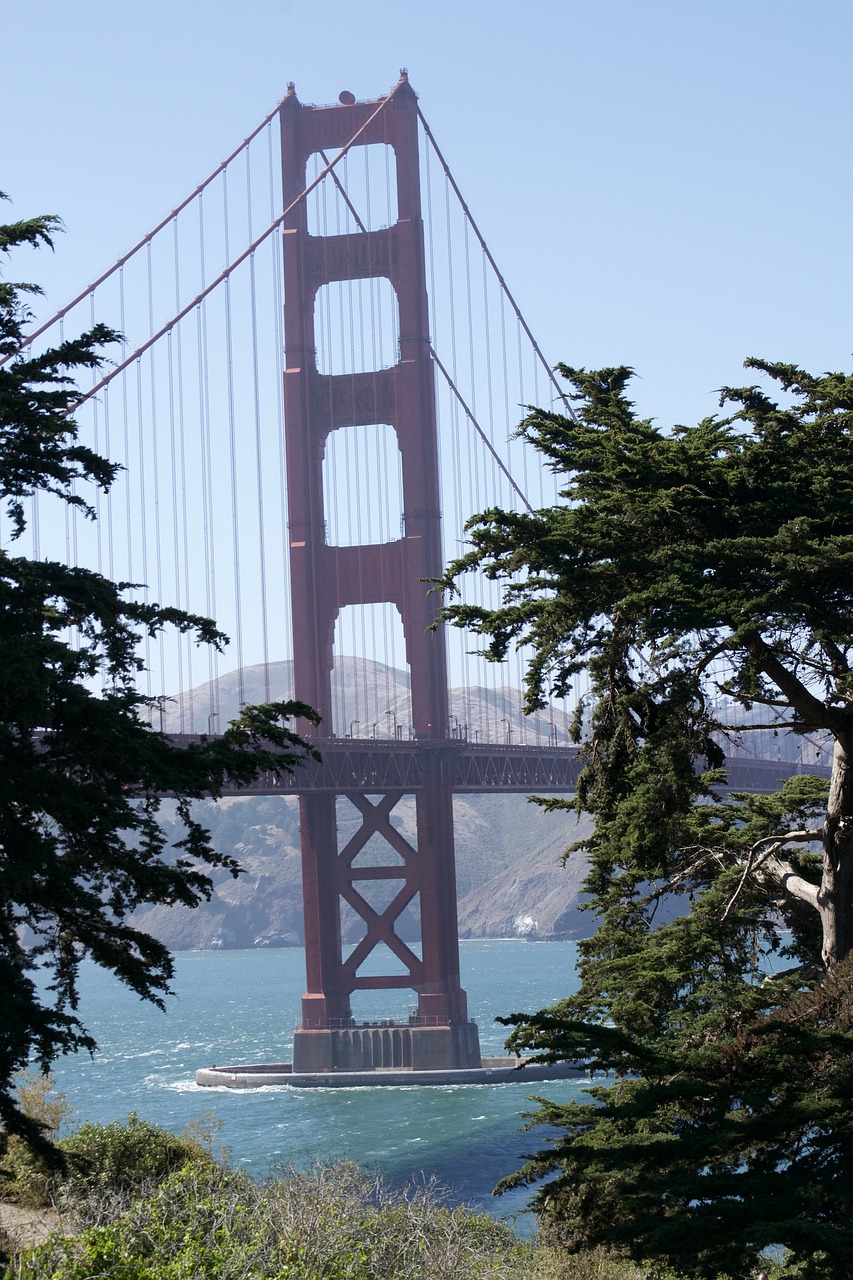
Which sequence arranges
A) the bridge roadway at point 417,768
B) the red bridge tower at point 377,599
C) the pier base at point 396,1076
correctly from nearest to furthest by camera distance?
the pier base at point 396,1076 → the bridge roadway at point 417,768 → the red bridge tower at point 377,599

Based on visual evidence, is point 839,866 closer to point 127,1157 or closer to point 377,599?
point 127,1157

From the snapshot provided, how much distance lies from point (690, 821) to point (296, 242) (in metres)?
44.0

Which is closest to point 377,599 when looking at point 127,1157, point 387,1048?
point 387,1048

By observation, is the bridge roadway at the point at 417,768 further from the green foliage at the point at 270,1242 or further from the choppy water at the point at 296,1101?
the green foliage at the point at 270,1242

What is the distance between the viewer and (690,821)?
54.3 ft

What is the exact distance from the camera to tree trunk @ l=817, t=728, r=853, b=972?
14609mm

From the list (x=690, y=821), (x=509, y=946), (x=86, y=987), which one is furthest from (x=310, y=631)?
(x=509, y=946)

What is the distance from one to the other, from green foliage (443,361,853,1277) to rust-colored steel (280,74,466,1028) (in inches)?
1437

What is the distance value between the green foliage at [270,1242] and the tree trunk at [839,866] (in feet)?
12.8

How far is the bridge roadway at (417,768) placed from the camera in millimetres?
52125

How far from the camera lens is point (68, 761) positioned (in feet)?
46.9

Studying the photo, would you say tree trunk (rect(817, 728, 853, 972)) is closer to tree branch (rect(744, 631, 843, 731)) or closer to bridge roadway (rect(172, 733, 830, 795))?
A: tree branch (rect(744, 631, 843, 731))

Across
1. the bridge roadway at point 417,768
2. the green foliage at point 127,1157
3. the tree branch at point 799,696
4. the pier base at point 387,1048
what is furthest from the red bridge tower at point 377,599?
the tree branch at point 799,696

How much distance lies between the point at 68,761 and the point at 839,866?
649cm
